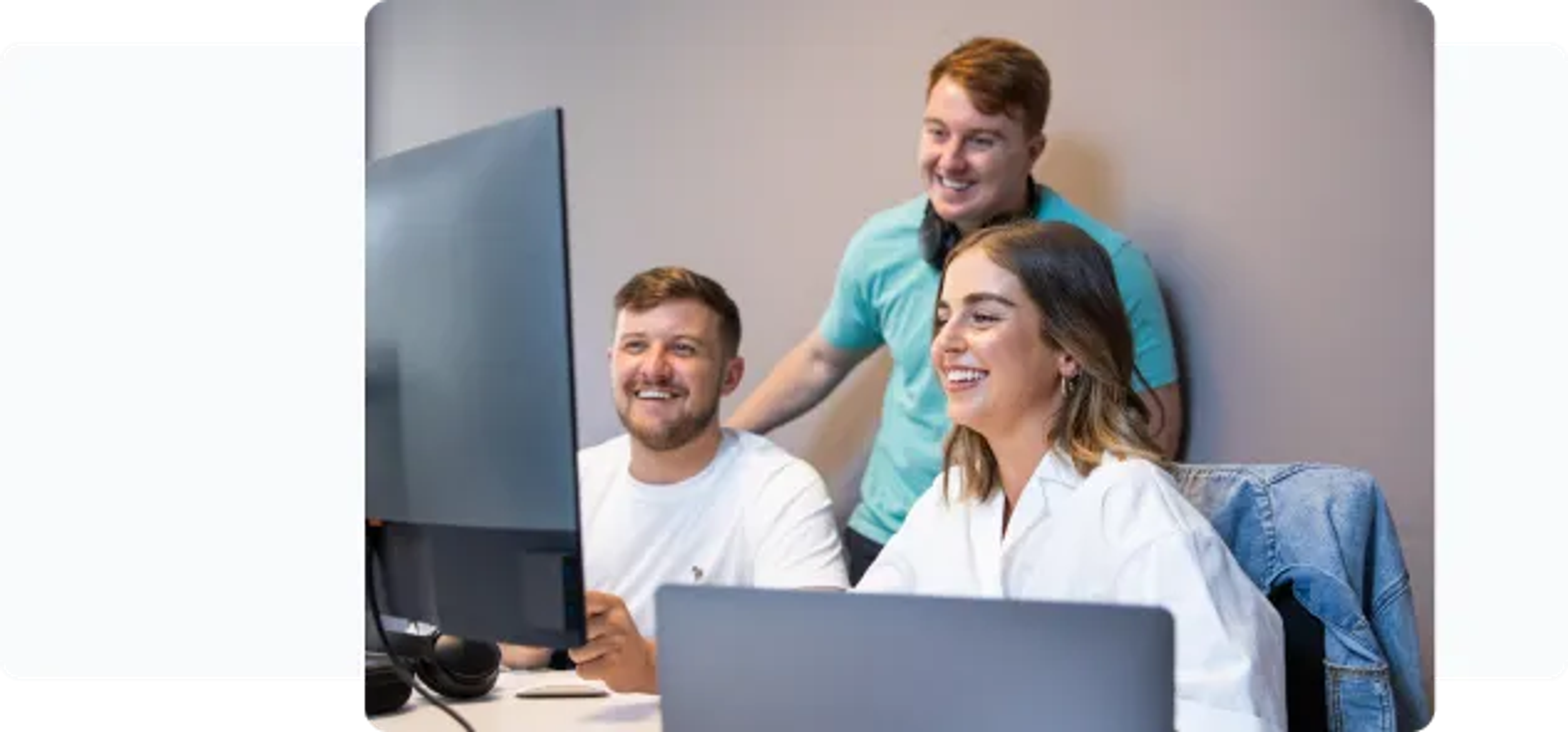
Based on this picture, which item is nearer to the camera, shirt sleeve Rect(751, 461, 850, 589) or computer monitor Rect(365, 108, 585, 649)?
computer monitor Rect(365, 108, 585, 649)

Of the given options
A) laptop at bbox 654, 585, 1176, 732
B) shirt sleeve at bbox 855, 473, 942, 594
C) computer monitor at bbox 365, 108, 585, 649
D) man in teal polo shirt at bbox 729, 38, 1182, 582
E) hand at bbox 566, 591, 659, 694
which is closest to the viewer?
laptop at bbox 654, 585, 1176, 732

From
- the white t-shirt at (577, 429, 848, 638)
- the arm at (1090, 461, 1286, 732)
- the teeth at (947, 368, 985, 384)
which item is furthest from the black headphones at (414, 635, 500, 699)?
the arm at (1090, 461, 1286, 732)

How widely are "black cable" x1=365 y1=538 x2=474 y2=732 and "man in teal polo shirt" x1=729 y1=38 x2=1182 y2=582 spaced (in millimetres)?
649

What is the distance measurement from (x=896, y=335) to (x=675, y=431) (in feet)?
1.11

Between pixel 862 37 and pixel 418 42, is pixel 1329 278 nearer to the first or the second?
pixel 862 37

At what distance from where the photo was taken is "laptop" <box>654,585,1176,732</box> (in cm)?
104

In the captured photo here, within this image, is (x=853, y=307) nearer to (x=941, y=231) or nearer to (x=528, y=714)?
(x=941, y=231)

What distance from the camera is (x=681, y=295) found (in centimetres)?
231

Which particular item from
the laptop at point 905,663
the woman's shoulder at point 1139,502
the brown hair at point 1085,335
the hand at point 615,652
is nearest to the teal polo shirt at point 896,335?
the brown hair at point 1085,335

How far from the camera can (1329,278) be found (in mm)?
1938

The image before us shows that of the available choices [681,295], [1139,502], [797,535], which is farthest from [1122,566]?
[681,295]

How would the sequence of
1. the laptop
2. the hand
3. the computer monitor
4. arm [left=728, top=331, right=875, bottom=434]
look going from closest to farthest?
the laptop, the computer monitor, the hand, arm [left=728, top=331, right=875, bottom=434]

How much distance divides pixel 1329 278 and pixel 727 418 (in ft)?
2.62

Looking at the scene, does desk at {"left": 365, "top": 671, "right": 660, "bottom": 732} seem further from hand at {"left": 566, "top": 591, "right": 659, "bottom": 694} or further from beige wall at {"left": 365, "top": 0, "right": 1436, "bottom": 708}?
beige wall at {"left": 365, "top": 0, "right": 1436, "bottom": 708}
